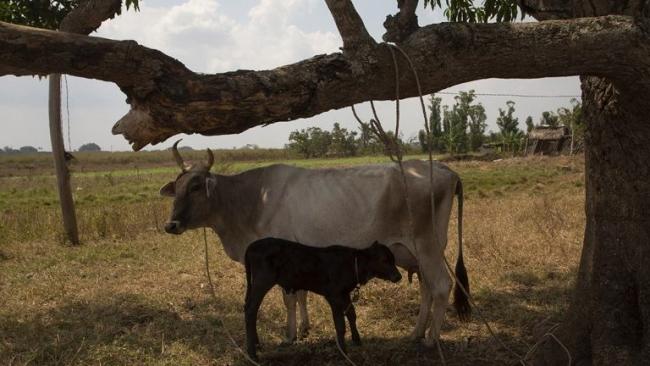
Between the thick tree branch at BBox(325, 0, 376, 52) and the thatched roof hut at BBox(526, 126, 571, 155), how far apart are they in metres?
33.4

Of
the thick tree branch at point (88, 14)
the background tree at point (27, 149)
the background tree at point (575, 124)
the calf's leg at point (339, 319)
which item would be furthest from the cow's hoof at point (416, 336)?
the background tree at point (27, 149)

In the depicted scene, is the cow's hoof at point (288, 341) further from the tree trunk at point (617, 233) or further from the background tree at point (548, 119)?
the background tree at point (548, 119)

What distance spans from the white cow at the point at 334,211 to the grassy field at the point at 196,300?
47 cm

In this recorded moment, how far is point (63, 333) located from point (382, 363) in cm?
304

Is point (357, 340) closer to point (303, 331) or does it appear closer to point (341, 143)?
point (303, 331)

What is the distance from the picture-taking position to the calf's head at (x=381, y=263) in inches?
185

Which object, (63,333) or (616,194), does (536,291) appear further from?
(63,333)

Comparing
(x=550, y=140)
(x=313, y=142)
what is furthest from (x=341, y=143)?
(x=550, y=140)

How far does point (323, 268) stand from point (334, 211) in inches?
24.9

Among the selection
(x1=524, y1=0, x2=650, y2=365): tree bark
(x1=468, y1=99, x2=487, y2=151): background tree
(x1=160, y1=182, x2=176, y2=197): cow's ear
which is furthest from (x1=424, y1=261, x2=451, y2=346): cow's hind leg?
(x1=468, y1=99, x2=487, y2=151): background tree

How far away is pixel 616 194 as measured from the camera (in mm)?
4172

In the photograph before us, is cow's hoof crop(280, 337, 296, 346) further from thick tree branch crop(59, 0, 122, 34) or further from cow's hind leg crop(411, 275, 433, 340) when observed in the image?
thick tree branch crop(59, 0, 122, 34)

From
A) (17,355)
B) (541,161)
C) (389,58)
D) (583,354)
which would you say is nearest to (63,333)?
(17,355)

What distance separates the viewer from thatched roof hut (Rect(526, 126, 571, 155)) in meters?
34.7
